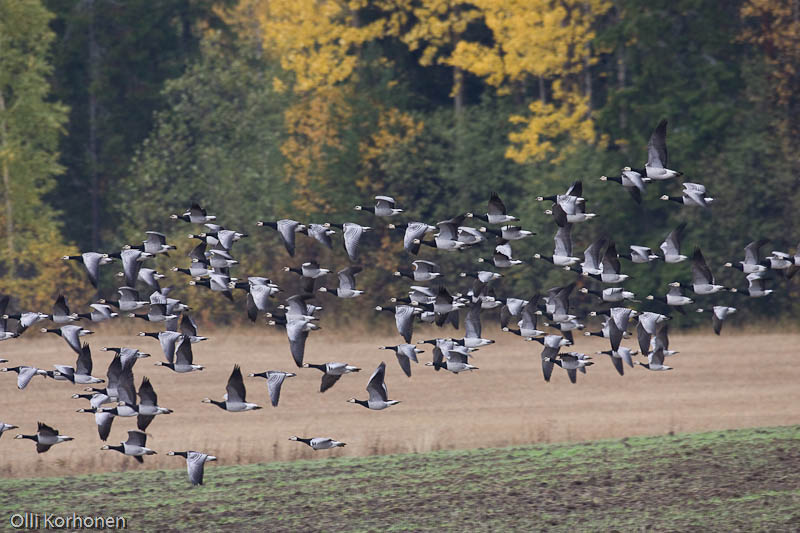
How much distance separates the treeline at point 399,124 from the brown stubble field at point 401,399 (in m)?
5.42

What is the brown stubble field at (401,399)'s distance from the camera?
97.5ft

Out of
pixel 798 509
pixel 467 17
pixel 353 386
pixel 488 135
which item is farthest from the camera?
pixel 488 135

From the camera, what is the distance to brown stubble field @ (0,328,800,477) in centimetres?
2970

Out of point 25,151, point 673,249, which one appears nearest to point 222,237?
point 673,249

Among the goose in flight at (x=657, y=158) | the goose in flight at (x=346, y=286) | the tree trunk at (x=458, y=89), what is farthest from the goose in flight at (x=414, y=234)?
the tree trunk at (x=458, y=89)

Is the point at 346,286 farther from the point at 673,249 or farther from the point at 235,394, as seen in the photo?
the point at 673,249

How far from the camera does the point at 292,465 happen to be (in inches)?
1049

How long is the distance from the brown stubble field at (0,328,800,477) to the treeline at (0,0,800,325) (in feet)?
17.8

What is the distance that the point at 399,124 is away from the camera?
54.0m

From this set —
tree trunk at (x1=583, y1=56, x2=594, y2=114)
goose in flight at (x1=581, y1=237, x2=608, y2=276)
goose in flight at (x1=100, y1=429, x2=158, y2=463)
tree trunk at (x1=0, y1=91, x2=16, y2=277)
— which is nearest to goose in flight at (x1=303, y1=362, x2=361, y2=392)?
goose in flight at (x1=100, y1=429, x2=158, y2=463)

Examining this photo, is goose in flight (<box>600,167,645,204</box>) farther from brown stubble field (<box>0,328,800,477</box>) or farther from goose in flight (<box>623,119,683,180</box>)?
brown stubble field (<box>0,328,800,477</box>)

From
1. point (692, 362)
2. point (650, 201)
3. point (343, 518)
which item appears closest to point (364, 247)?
point (650, 201)

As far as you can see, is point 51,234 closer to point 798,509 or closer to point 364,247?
point 364,247

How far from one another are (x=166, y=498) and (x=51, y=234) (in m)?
33.6
